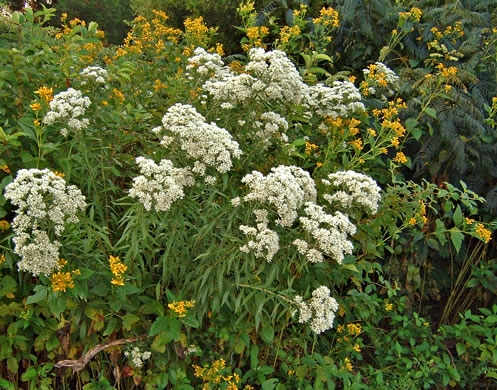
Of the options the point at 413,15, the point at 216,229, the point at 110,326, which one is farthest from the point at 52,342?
the point at 413,15

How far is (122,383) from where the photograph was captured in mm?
2670

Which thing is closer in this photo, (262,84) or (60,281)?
(60,281)

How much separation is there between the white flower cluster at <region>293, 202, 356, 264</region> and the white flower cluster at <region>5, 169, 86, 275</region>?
0.99 m

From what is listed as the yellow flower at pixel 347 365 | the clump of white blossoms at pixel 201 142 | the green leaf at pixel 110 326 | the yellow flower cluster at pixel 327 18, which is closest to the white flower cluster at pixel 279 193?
the clump of white blossoms at pixel 201 142

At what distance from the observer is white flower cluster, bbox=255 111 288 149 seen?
2523mm

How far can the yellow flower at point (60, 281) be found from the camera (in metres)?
2.07

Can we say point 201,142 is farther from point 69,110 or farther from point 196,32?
point 196,32

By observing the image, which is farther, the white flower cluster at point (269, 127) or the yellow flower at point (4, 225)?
the white flower cluster at point (269, 127)

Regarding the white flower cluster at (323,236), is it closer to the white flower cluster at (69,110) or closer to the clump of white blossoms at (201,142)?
the clump of white blossoms at (201,142)

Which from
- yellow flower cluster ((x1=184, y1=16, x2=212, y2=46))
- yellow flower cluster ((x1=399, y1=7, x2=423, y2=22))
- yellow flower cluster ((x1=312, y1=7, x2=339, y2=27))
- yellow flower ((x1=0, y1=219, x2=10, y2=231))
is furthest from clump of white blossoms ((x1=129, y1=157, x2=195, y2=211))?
yellow flower cluster ((x1=399, y1=7, x2=423, y2=22))

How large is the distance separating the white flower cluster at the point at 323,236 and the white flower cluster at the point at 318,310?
209mm

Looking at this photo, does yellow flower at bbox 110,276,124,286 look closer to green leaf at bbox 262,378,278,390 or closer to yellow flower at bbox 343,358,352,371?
green leaf at bbox 262,378,278,390

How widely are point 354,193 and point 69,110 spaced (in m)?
1.41

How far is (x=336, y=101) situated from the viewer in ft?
10.5
